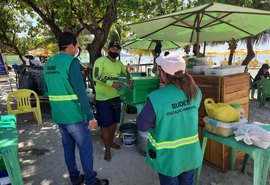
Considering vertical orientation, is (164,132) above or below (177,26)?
below

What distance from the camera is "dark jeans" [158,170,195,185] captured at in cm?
196

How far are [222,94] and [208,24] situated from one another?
71.4 inches

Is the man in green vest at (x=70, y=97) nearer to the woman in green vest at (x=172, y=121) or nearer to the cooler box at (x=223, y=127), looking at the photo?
the woman in green vest at (x=172, y=121)

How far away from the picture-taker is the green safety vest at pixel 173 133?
1.75 metres

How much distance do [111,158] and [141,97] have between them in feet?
3.80

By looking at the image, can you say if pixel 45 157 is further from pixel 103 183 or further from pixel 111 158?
pixel 103 183

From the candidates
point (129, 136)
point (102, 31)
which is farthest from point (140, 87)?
point (102, 31)

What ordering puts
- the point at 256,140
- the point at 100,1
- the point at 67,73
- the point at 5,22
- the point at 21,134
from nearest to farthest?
the point at 256,140 < the point at 67,73 < the point at 21,134 < the point at 100,1 < the point at 5,22

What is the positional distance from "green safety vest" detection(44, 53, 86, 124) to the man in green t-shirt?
110 centimetres

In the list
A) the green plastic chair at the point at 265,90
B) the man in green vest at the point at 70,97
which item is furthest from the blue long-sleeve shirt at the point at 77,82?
the green plastic chair at the point at 265,90

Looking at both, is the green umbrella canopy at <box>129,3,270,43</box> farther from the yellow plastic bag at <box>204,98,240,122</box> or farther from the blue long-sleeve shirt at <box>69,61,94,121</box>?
the blue long-sleeve shirt at <box>69,61,94,121</box>

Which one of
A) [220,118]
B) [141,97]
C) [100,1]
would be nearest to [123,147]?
[141,97]

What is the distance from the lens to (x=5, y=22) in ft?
46.7

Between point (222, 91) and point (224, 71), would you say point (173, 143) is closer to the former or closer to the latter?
point (222, 91)
